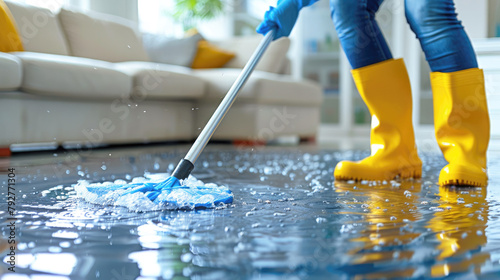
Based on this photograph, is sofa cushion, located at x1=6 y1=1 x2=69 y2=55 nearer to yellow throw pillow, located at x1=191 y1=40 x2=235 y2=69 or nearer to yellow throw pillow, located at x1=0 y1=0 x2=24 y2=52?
yellow throw pillow, located at x1=0 y1=0 x2=24 y2=52

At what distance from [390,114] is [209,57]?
7.44ft

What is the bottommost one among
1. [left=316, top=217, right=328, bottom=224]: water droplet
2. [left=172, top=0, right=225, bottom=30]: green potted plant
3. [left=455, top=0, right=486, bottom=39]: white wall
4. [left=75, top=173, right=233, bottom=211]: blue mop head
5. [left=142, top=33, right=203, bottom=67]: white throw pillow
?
[left=316, top=217, right=328, bottom=224]: water droplet

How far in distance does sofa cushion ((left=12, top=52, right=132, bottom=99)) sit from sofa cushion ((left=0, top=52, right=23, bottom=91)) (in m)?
0.06

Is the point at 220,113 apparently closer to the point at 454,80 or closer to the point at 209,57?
the point at 454,80

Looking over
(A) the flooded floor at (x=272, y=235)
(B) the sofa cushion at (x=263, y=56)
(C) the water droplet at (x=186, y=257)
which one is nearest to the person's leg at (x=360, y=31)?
(A) the flooded floor at (x=272, y=235)

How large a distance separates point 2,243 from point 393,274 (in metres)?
0.46

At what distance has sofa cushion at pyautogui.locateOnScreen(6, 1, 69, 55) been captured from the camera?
100 inches

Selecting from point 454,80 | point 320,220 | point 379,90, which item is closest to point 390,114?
point 379,90

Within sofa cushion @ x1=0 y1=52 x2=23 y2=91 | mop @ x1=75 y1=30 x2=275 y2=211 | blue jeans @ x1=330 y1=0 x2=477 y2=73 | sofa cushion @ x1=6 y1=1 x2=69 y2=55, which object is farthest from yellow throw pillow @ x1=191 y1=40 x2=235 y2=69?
mop @ x1=75 y1=30 x2=275 y2=211

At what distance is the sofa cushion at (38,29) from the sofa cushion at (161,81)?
309 mm

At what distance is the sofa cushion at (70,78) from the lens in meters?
2.11

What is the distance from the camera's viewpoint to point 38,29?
2.64m

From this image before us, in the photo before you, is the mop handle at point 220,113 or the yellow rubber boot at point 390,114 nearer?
the mop handle at point 220,113

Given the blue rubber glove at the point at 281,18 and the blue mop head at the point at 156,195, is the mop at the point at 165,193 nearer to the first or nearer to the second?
the blue mop head at the point at 156,195
